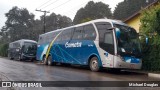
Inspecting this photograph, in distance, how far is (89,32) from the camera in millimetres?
19391

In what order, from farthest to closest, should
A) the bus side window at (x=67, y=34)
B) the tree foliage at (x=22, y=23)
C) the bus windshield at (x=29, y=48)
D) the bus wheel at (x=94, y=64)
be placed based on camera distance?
the tree foliage at (x=22, y=23) → the bus windshield at (x=29, y=48) → the bus side window at (x=67, y=34) → the bus wheel at (x=94, y=64)

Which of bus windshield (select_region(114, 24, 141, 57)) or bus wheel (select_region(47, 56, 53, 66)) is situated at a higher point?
bus windshield (select_region(114, 24, 141, 57))

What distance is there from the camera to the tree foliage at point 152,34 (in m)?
17.5

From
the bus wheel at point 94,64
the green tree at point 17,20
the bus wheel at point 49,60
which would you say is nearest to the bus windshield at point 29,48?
the bus wheel at point 49,60

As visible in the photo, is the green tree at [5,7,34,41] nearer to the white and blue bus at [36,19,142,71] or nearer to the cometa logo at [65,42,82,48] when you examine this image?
the cometa logo at [65,42,82,48]

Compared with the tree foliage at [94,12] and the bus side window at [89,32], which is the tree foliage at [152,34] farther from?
the tree foliage at [94,12]

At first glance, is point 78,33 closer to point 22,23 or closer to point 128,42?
point 128,42

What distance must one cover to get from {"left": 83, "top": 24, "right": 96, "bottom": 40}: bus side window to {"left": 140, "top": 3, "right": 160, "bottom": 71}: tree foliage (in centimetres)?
336

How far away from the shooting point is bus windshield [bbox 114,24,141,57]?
1662cm

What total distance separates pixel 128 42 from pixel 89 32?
11.2 feet

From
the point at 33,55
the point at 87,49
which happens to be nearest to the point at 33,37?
the point at 33,55

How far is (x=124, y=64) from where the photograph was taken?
647 inches

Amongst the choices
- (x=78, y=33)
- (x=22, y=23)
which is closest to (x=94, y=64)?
(x=78, y=33)

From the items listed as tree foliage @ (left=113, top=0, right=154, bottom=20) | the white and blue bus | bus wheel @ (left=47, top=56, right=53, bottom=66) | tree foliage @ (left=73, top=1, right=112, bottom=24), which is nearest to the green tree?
tree foliage @ (left=73, top=1, right=112, bottom=24)
